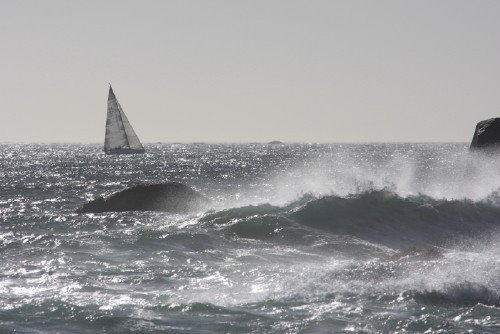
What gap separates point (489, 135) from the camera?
196 ft

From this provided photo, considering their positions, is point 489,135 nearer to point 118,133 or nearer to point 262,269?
point 262,269

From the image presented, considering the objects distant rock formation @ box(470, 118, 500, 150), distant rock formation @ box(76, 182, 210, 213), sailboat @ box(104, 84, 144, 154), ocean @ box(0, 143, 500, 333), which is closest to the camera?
ocean @ box(0, 143, 500, 333)

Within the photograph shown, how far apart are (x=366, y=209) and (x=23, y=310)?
64.7 ft

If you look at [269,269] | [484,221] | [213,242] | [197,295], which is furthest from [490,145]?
[197,295]

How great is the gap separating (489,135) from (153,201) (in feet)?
117

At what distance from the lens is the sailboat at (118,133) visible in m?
106

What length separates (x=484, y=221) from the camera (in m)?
31.8

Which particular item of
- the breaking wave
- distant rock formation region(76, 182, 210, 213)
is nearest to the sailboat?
distant rock formation region(76, 182, 210, 213)

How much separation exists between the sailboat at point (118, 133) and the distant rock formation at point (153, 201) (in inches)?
2805

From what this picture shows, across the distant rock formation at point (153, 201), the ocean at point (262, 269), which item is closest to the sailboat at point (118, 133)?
the distant rock formation at point (153, 201)

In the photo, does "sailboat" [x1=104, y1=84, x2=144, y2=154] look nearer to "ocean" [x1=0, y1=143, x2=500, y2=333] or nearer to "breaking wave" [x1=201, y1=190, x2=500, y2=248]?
"ocean" [x1=0, y1=143, x2=500, y2=333]

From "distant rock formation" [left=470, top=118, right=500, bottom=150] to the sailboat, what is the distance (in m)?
60.8

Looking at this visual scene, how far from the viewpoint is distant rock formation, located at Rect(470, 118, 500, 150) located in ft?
194

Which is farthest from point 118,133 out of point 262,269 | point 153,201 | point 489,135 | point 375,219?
point 262,269
